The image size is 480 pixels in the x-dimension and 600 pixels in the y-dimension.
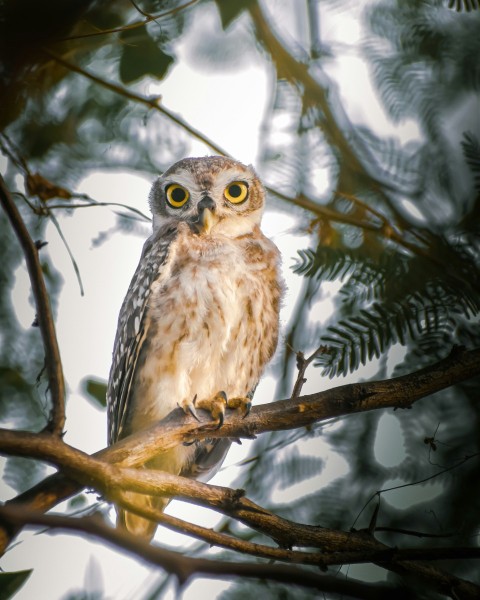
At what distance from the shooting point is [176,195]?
3217 millimetres

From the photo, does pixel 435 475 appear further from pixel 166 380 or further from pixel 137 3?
pixel 137 3

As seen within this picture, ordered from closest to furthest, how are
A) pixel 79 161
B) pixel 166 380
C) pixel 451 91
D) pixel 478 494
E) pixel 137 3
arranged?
pixel 478 494 → pixel 451 91 → pixel 137 3 → pixel 79 161 → pixel 166 380

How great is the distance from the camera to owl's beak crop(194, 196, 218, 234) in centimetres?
292

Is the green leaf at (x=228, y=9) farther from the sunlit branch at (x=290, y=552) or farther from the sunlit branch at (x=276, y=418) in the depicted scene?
the sunlit branch at (x=290, y=552)

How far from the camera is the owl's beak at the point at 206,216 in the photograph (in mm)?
2920

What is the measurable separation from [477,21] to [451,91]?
0.25 meters

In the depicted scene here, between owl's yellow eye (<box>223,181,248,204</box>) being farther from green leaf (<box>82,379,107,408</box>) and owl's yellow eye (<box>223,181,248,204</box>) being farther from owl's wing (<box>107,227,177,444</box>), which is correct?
green leaf (<box>82,379,107,408</box>)

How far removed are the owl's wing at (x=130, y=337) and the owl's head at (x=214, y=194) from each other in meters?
0.21

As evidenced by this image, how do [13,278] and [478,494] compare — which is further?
[13,278]

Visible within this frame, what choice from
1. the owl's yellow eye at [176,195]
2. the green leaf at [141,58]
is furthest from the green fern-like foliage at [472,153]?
the owl's yellow eye at [176,195]

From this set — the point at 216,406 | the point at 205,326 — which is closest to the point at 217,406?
the point at 216,406

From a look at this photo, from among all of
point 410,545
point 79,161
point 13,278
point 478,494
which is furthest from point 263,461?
point 79,161

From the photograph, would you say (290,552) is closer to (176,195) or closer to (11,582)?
(11,582)

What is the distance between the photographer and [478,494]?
61.4 inches
